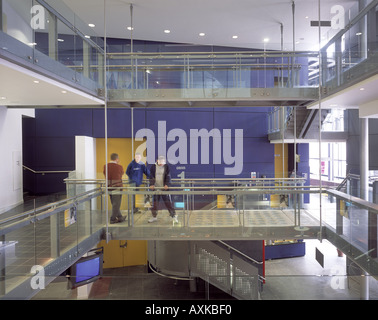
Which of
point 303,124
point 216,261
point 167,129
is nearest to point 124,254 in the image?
point 216,261

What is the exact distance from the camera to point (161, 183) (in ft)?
24.2

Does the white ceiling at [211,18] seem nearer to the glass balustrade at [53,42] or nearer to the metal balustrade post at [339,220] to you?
the glass balustrade at [53,42]

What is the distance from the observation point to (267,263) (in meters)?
12.4

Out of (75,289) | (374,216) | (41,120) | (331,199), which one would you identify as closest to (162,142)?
Answer: (41,120)

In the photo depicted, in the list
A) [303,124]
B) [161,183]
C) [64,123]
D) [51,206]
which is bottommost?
[51,206]

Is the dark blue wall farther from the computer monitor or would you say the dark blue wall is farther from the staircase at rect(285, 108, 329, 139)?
the computer monitor

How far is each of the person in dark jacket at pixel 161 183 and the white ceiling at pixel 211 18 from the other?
3.67 metres


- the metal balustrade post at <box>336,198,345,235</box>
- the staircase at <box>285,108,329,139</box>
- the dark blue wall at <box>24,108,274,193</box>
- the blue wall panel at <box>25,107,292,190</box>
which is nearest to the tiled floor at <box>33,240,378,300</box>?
the metal balustrade post at <box>336,198,345,235</box>

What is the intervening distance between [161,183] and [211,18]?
613cm

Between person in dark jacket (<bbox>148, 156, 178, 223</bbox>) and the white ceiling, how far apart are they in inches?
145

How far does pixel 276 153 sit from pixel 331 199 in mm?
7686

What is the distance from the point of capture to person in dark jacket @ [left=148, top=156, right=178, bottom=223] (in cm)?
715

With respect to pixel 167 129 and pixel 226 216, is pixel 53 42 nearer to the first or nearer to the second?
pixel 226 216

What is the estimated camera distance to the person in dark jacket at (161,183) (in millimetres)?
7148
